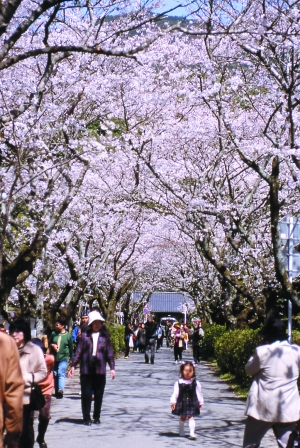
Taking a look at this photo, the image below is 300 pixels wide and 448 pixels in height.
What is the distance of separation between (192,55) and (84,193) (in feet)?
20.4

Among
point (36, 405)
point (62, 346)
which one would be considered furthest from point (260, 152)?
point (36, 405)

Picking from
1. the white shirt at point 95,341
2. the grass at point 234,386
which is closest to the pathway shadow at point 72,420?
the white shirt at point 95,341

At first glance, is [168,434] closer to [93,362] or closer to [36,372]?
[93,362]

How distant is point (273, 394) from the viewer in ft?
20.8

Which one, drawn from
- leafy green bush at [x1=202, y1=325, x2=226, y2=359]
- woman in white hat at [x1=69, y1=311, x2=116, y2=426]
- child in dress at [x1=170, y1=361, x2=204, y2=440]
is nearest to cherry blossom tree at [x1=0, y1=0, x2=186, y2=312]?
woman in white hat at [x1=69, y1=311, x2=116, y2=426]

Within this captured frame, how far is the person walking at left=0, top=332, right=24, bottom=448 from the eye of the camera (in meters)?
4.07

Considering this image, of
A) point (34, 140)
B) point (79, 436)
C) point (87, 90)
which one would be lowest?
point (79, 436)

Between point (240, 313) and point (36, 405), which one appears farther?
point (240, 313)

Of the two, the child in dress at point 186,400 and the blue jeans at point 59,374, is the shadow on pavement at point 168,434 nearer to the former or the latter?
the child in dress at point 186,400

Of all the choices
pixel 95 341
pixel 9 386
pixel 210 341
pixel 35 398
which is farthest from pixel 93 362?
pixel 210 341

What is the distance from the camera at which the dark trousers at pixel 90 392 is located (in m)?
11.0

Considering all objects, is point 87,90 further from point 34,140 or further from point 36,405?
point 36,405

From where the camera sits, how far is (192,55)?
56.5 ft

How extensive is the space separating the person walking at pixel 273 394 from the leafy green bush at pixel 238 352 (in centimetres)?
889
